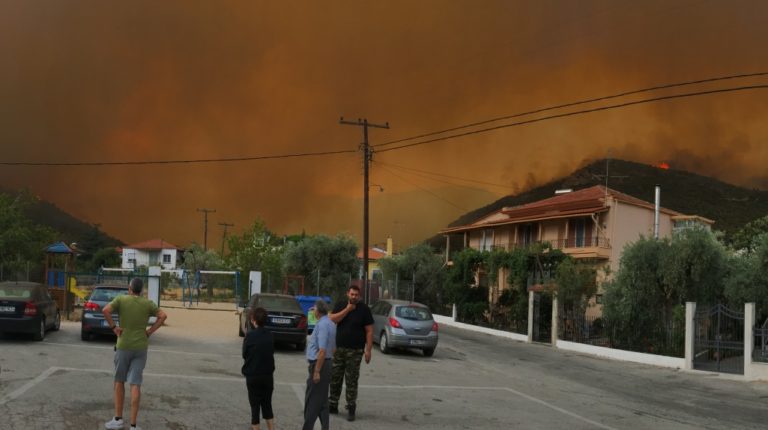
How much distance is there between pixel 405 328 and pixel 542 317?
12.8m

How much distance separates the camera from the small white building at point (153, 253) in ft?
402

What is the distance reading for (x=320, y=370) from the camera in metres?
8.02

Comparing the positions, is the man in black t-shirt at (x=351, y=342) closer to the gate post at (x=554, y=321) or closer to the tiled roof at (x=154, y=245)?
the gate post at (x=554, y=321)

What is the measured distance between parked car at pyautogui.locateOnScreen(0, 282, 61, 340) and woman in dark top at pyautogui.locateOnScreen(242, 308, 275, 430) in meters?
11.1

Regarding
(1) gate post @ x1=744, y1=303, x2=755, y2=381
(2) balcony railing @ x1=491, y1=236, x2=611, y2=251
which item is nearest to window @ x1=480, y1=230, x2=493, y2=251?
(2) balcony railing @ x1=491, y1=236, x2=611, y2=251

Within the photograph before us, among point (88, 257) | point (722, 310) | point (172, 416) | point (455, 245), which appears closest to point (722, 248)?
point (722, 310)

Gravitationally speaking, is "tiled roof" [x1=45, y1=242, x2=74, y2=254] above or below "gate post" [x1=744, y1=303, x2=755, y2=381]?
above

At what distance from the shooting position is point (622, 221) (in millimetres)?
44500

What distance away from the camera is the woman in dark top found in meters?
7.35

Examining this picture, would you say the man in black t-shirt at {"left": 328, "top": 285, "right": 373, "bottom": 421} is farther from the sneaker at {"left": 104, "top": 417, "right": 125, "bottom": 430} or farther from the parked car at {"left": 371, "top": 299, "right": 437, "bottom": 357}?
the parked car at {"left": 371, "top": 299, "right": 437, "bottom": 357}

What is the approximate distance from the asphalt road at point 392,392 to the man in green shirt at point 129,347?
2.12 ft

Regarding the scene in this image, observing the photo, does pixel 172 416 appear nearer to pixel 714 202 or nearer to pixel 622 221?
pixel 622 221

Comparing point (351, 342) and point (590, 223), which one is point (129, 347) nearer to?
point (351, 342)

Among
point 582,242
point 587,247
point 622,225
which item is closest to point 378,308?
point 587,247
